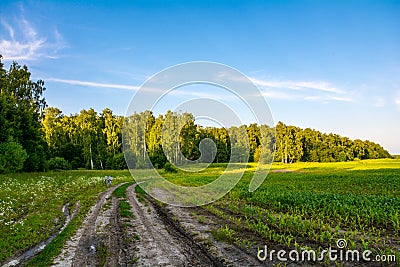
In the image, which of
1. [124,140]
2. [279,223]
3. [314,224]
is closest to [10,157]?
[124,140]

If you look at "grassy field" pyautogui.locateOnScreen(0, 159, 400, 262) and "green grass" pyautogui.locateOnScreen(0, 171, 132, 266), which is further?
"grassy field" pyautogui.locateOnScreen(0, 159, 400, 262)

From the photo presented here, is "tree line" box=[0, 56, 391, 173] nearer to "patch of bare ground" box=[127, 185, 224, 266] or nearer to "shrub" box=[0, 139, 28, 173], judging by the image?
"shrub" box=[0, 139, 28, 173]

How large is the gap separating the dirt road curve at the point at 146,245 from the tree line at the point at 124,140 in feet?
12.5

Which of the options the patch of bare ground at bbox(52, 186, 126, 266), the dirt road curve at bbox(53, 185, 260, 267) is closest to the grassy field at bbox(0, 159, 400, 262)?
the patch of bare ground at bbox(52, 186, 126, 266)

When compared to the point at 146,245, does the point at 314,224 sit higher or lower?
higher

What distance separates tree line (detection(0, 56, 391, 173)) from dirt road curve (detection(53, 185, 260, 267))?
3821 millimetres

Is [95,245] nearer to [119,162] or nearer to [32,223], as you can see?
[32,223]

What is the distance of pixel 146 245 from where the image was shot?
9.26 m

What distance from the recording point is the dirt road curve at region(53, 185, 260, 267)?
7789 mm

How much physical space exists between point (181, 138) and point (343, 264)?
15.1 metres

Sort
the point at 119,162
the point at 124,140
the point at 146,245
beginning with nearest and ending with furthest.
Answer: the point at 146,245, the point at 124,140, the point at 119,162

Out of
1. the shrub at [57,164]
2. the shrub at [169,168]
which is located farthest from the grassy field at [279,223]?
the shrub at [57,164]

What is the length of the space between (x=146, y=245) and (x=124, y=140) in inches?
307

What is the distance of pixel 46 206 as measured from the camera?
1644 cm
